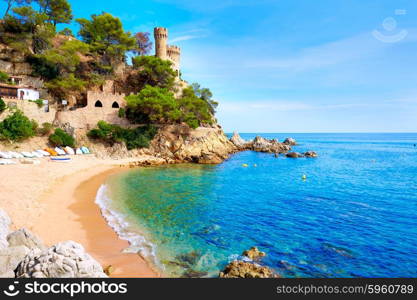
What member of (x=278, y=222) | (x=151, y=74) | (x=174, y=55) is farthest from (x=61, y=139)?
(x=174, y=55)

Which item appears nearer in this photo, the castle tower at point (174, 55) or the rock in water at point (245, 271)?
the rock in water at point (245, 271)

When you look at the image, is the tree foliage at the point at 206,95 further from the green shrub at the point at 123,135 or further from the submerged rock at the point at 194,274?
the submerged rock at the point at 194,274

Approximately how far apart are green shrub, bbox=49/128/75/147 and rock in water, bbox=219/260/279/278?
31604 millimetres

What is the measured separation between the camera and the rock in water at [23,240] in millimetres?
7953

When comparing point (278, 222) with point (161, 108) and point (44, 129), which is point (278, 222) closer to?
point (161, 108)

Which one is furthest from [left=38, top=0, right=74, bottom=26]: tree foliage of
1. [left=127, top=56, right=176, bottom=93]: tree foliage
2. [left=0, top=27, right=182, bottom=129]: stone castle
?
[left=127, top=56, right=176, bottom=93]: tree foliage

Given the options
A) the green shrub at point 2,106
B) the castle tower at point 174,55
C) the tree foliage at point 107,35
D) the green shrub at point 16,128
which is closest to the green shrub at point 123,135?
the green shrub at point 16,128

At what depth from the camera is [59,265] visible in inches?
227

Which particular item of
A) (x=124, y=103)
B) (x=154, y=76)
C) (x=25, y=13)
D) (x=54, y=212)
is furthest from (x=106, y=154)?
(x=25, y=13)

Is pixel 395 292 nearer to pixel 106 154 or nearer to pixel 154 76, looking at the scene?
pixel 106 154

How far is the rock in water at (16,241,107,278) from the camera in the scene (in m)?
5.74

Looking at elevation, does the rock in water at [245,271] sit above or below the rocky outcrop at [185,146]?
below

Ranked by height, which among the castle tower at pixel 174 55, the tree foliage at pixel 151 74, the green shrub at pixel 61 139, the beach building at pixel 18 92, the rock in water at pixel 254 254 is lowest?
the rock in water at pixel 254 254

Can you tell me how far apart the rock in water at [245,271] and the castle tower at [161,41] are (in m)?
50.1
